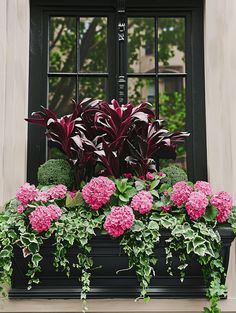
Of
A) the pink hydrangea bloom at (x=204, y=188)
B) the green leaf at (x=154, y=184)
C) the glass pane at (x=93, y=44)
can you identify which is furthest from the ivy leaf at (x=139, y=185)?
the glass pane at (x=93, y=44)

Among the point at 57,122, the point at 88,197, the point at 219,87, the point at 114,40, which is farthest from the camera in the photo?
the point at 114,40

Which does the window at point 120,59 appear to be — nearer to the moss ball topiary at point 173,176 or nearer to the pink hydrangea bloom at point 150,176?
the moss ball topiary at point 173,176

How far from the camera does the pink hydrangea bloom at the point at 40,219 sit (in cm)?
303

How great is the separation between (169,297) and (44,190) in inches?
35.0

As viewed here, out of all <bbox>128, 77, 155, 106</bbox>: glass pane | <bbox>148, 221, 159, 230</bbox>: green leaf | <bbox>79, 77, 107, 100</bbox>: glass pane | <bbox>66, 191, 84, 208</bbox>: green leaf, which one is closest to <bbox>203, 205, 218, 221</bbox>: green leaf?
<bbox>148, 221, 159, 230</bbox>: green leaf

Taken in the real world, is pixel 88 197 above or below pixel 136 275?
above

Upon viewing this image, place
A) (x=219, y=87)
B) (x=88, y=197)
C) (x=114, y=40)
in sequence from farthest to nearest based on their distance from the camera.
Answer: (x=114, y=40)
(x=219, y=87)
(x=88, y=197)

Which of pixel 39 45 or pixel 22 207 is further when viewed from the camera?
pixel 39 45

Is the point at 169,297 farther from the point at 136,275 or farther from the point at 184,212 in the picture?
the point at 184,212

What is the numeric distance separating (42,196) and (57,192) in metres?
0.09

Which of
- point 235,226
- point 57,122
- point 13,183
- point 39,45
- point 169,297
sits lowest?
point 169,297

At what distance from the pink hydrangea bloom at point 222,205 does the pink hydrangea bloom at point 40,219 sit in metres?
0.85

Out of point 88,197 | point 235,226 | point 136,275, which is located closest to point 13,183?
point 88,197

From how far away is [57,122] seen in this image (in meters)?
3.33
